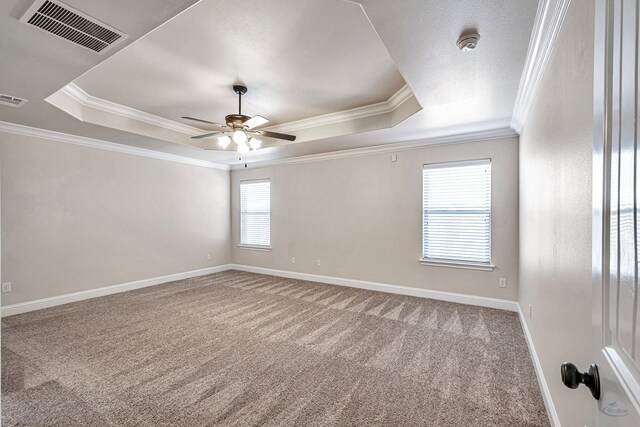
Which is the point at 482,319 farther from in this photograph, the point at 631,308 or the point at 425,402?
the point at 631,308

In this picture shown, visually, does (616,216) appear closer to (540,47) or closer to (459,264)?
(540,47)

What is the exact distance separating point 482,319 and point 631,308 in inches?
145

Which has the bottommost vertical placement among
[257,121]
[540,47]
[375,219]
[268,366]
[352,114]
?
[268,366]

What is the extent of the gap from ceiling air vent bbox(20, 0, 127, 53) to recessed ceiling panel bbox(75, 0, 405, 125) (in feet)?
1.45

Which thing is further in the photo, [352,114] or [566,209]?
[352,114]

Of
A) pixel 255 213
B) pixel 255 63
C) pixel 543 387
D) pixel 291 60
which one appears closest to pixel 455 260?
pixel 543 387

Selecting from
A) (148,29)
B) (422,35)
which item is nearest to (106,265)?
(148,29)

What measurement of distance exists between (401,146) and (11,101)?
4838mm

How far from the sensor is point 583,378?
0.69 meters

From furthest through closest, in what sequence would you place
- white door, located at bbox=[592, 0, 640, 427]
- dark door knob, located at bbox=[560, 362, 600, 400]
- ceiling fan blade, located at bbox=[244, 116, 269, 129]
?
ceiling fan blade, located at bbox=[244, 116, 269, 129] → dark door knob, located at bbox=[560, 362, 600, 400] → white door, located at bbox=[592, 0, 640, 427]

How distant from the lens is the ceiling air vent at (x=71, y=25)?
5.91ft

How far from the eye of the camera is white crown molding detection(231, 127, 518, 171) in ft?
13.2

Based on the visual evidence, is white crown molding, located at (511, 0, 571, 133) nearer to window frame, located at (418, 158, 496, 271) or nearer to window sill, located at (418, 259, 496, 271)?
window frame, located at (418, 158, 496, 271)

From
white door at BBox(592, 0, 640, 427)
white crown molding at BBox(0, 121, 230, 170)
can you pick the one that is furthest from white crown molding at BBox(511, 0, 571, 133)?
white crown molding at BBox(0, 121, 230, 170)
